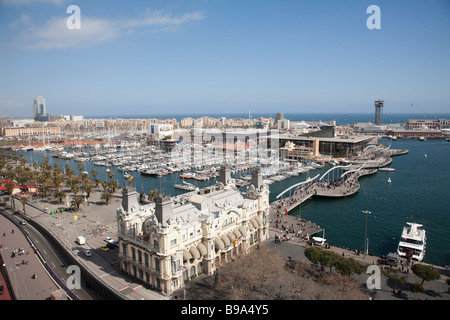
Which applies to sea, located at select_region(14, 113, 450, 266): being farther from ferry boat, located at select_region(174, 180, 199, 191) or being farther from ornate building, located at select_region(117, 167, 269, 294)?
ornate building, located at select_region(117, 167, 269, 294)

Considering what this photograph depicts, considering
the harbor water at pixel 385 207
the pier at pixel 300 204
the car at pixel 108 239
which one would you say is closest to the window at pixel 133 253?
the car at pixel 108 239

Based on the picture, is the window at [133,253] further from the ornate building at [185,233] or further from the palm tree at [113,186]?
the palm tree at [113,186]

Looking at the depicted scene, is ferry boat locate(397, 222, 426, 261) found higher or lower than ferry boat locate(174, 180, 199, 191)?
lower

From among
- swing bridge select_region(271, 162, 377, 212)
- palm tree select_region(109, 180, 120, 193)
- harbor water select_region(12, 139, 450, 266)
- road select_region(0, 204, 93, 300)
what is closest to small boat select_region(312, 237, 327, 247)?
harbor water select_region(12, 139, 450, 266)

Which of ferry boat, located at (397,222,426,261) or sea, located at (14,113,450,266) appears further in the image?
sea, located at (14,113,450,266)

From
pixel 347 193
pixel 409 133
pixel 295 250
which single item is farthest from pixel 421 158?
pixel 295 250
